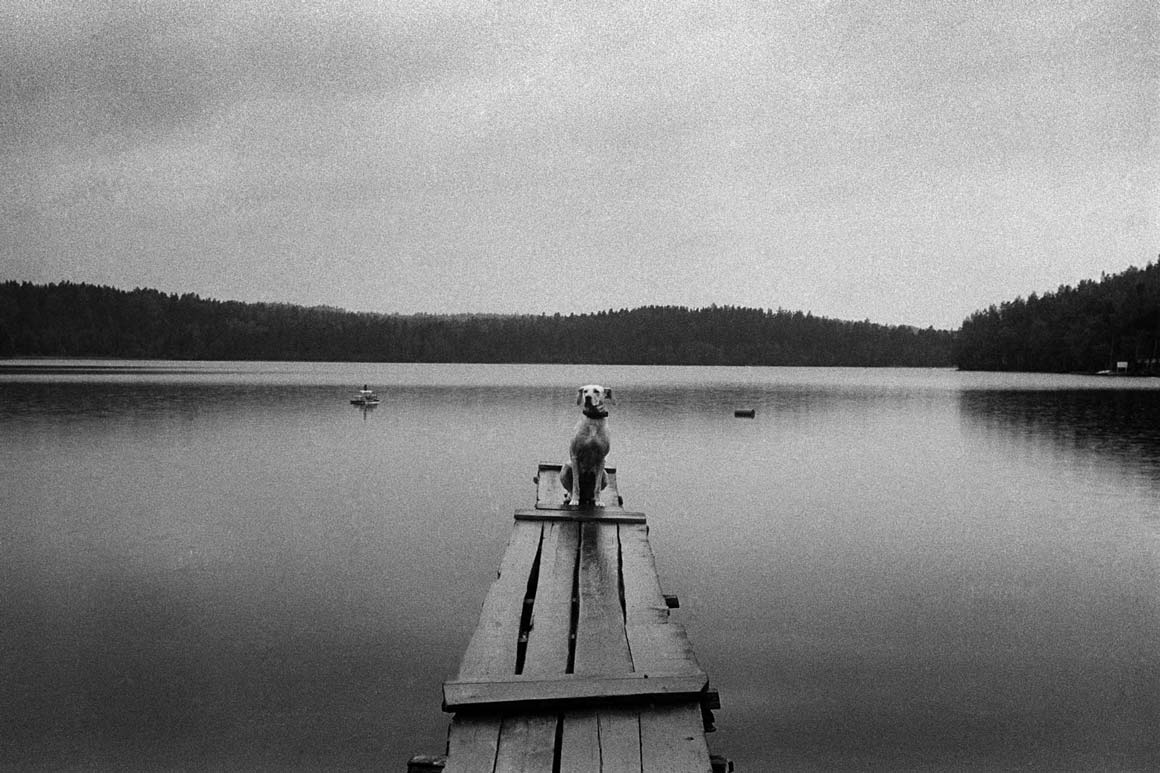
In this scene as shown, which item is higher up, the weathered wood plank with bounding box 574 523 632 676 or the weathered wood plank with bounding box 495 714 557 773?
the weathered wood plank with bounding box 574 523 632 676

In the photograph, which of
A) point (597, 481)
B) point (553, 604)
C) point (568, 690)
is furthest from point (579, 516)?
point (568, 690)

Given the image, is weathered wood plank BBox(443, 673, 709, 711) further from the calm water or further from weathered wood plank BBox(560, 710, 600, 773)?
the calm water

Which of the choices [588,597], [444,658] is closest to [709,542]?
[444,658]

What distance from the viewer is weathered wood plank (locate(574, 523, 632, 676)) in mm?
6191

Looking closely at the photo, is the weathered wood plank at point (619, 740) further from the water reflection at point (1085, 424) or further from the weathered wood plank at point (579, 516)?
the water reflection at point (1085, 424)

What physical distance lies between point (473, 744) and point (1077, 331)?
465ft

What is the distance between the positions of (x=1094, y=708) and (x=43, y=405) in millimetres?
50957

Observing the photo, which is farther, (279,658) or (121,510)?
(121,510)

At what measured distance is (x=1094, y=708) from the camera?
842 cm

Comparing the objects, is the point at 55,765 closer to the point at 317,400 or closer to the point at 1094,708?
the point at 1094,708

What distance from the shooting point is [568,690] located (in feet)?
18.1

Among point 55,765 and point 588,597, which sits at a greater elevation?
point 588,597

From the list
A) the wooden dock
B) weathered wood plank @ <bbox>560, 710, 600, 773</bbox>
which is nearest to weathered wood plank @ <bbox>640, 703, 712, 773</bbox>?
the wooden dock

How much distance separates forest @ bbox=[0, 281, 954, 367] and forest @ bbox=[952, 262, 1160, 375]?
4097 cm
